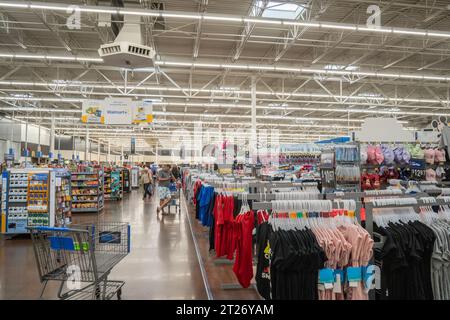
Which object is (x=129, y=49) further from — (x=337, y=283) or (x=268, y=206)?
(x=337, y=283)

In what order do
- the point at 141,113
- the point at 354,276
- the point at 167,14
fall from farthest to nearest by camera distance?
the point at 141,113
the point at 167,14
the point at 354,276

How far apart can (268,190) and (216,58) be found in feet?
28.6

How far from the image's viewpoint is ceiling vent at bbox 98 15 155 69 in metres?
6.71

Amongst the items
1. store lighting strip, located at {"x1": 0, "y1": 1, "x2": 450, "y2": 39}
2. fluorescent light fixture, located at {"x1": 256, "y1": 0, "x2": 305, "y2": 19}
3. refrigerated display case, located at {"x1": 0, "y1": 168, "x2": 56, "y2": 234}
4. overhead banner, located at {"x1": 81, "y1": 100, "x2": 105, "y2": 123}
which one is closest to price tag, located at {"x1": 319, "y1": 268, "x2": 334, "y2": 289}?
store lighting strip, located at {"x1": 0, "y1": 1, "x2": 450, "y2": 39}

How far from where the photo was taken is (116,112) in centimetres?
1100

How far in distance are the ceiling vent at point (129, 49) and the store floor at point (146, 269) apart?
4158mm

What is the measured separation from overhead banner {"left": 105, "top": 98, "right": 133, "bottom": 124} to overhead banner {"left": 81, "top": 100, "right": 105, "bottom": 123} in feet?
0.61

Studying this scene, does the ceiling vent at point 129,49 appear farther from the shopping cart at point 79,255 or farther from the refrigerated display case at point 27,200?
the shopping cart at point 79,255

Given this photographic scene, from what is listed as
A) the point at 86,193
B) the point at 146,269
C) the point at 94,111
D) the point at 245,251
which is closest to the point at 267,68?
the point at 94,111

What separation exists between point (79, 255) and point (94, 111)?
9.02m

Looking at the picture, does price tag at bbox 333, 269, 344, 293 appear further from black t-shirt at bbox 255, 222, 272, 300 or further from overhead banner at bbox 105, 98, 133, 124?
overhead banner at bbox 105, 98, 133, 124

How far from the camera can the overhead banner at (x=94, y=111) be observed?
429 inches

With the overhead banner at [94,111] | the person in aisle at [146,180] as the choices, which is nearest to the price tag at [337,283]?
the overhead banner at [94,111]
